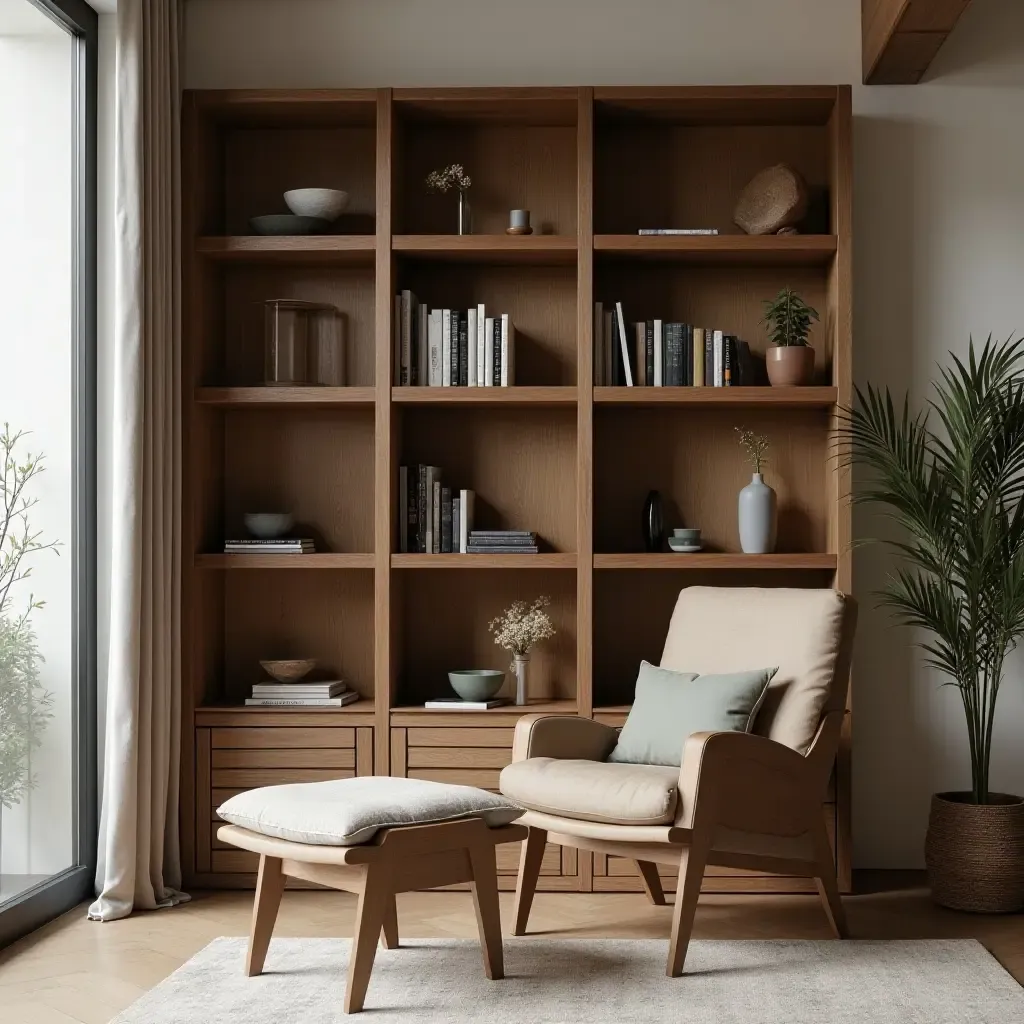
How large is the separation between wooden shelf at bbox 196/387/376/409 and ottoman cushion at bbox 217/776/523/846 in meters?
1.34

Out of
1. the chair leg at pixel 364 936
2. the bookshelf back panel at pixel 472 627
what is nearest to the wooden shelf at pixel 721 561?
the bookshelf back panel at pixel 472 627

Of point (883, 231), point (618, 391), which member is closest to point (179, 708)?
point (618, 391)

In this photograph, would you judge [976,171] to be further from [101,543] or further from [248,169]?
[101,543]

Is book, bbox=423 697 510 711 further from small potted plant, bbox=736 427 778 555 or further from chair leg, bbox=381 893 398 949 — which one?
small potted plant, bbox=736 427 778 555

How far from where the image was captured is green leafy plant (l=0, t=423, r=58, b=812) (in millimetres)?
3260

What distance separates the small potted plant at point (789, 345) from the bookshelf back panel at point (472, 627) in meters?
0.96

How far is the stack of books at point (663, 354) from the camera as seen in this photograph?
13.2 feet

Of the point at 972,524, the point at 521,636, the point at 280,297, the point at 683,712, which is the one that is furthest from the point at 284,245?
the point at 972,524

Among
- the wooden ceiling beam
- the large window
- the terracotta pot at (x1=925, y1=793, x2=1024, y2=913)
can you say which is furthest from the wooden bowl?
the wooden ceiling beam

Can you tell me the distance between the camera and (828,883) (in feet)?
10.9

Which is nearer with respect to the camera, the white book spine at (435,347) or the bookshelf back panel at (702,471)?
the white book spine at (435,347)

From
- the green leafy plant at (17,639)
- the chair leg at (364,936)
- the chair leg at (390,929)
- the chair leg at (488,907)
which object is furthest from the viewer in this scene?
the green leafy plant at (17,639)

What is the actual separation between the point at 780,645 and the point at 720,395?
0.83 m

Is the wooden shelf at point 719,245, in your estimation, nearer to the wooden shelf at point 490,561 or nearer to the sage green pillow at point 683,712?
the wooden shelf at point 490,561
